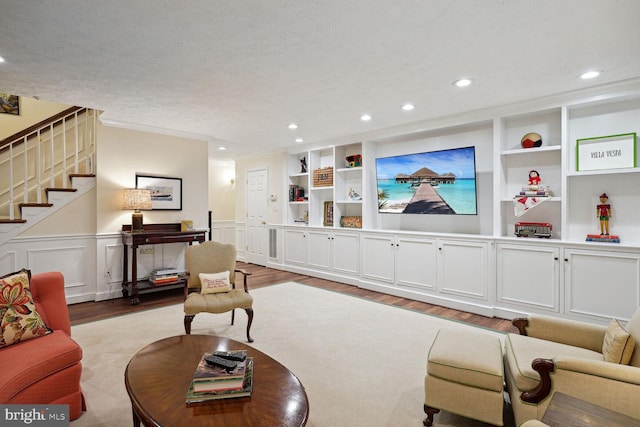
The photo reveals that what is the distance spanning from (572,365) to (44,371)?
8.85 feet

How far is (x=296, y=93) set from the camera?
11.1 feet

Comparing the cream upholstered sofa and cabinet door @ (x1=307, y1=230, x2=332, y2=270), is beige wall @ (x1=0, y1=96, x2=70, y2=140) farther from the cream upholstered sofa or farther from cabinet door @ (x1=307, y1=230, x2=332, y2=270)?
the cream upholstered sofa

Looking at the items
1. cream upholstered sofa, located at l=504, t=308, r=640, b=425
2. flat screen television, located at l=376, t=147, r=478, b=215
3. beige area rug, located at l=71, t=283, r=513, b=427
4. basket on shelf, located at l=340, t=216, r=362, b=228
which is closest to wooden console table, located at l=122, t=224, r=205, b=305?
beige area rug, located at l=71, t=283, r=513, b=427

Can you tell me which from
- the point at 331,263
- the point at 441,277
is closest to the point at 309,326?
the point at 441,277

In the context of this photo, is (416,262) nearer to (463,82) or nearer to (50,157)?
(463,82)

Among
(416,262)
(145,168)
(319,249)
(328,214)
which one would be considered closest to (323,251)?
(319,249)

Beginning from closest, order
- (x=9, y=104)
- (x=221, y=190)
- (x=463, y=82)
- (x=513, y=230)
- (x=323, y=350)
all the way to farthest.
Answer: (x=323, y=350) → (x=463, y=82) → (x=513, y=230) → (x=9, y=104) → (x=221, y=190)

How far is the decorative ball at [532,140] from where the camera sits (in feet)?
12.3

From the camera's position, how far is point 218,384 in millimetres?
1521

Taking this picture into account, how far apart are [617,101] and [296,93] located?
3.25 meters

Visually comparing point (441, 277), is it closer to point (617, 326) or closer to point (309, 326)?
point (309, 326)

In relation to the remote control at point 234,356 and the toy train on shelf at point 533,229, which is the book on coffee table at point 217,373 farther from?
the toy train on shelf at point 533,229

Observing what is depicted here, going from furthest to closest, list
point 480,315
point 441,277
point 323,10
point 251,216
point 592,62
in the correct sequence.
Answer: point 251,216
point 441,277
point 480,315
point 592,62
point 323,10

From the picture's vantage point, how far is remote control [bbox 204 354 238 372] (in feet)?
5.27
